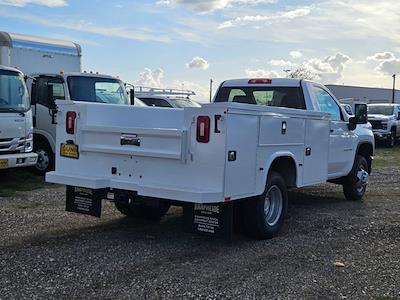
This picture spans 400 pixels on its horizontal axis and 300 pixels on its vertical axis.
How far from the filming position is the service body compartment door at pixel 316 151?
7.59 metres

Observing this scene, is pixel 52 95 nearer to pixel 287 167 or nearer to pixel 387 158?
pixel 287 167

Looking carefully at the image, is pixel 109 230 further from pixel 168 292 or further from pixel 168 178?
pixel 168 292

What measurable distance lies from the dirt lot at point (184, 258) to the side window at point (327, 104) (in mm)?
1578

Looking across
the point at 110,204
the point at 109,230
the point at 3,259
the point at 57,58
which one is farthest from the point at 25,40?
the point at 3,259

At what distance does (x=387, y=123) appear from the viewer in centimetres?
2461

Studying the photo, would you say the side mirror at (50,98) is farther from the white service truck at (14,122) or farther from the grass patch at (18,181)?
the grass patch at (18,181)

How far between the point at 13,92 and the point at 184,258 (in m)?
6.42

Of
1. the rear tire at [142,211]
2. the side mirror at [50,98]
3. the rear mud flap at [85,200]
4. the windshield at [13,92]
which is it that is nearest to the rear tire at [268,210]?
the rear tire at [142,211]

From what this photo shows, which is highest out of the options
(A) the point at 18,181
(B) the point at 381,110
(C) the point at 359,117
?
(B) the point at 381,110

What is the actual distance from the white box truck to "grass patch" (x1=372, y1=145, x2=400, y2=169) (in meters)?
8.27

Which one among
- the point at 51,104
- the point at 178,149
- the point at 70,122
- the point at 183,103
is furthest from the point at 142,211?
the point at 183,103

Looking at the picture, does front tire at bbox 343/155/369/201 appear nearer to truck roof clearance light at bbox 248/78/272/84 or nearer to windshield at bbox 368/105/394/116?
truck roof clearance light at bbox 248/78/272/84

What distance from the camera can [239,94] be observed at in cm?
902

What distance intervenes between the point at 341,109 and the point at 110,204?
4.08 metres
